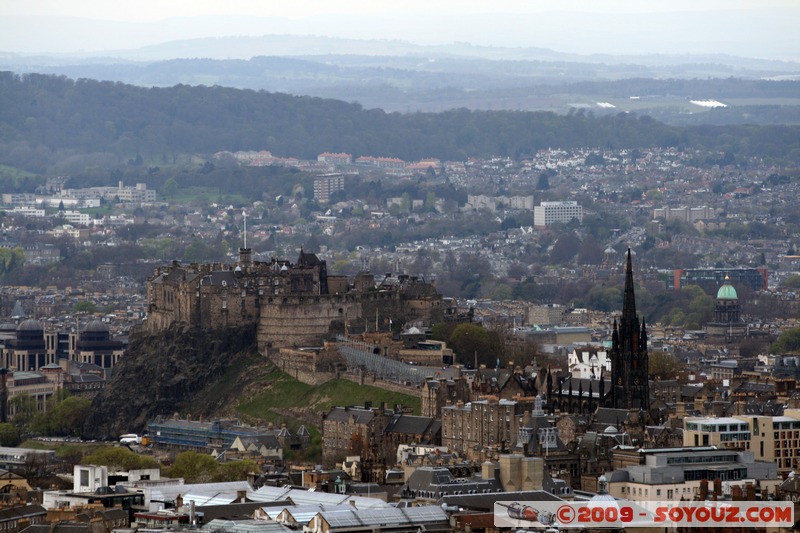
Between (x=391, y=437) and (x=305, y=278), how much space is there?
99.7 feet

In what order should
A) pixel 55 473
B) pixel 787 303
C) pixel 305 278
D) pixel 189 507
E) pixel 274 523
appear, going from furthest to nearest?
pixel 787 303, pixel 305 278, pixel 55 473, pixel 189 507, pixel 274 523

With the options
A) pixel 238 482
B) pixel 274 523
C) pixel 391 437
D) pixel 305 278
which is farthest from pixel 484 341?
pixel 274 523

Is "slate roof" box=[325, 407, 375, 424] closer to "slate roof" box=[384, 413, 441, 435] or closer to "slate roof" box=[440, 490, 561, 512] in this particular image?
"slate roof" box=[384, 413, 441, 435]

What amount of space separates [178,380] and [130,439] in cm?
950

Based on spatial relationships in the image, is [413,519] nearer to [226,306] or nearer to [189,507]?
[189,507]

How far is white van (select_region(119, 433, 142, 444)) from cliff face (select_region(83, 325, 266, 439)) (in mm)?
2240

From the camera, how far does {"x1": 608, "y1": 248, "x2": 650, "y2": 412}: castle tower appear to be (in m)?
100

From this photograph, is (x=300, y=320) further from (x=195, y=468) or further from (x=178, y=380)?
(x=195, y=468)

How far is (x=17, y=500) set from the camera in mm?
75812

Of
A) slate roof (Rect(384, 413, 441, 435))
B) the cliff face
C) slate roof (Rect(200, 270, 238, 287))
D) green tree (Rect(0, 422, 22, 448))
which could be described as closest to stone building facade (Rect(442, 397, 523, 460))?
slate roof (Rect(384, 413, 441, 435))

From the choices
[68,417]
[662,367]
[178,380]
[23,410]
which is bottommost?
[23,410]

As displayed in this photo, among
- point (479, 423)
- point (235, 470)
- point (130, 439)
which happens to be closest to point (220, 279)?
point (130, 439)

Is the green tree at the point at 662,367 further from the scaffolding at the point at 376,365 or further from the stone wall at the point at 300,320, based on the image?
the stone wall at the point at 300,320

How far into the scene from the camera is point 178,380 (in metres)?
126
